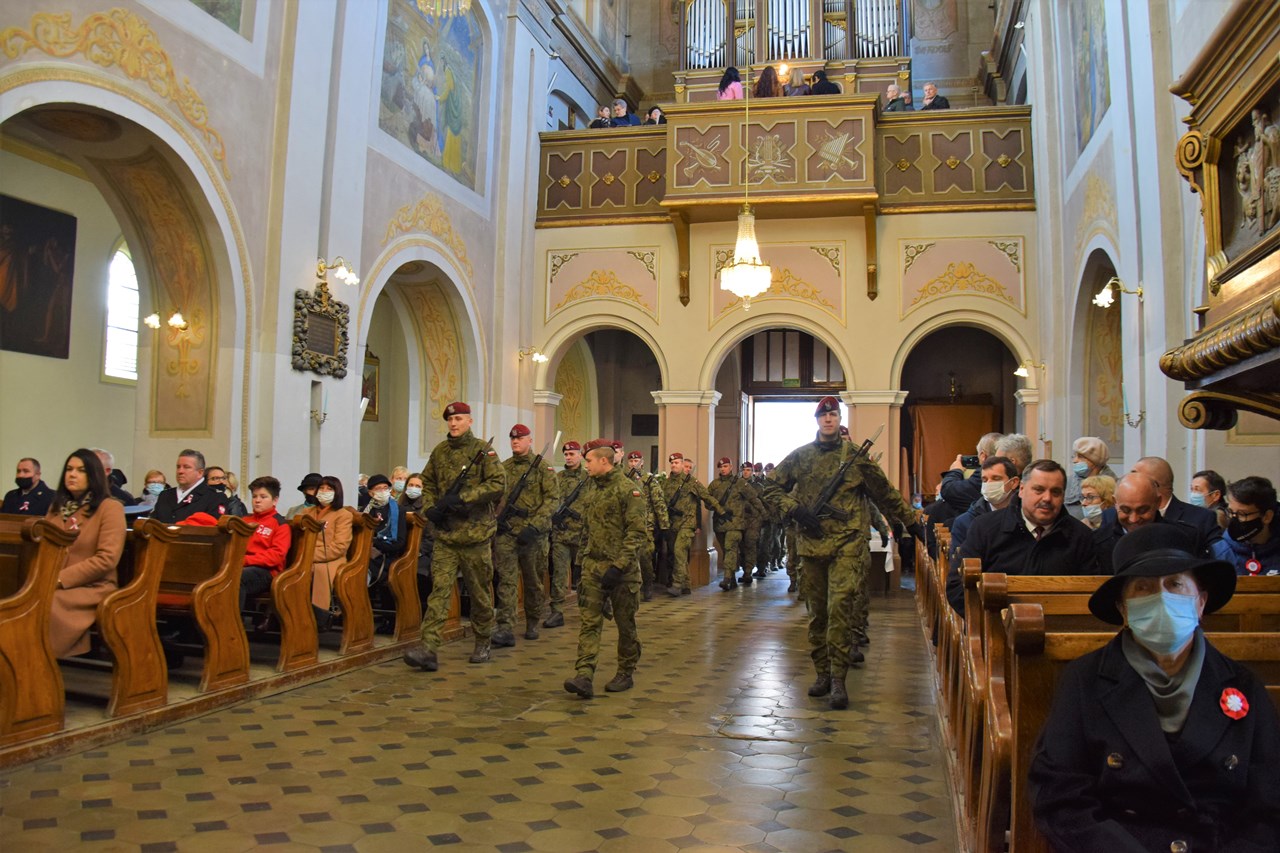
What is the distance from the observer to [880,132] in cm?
1445

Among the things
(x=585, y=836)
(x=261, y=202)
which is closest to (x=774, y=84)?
(x=261, y=202)

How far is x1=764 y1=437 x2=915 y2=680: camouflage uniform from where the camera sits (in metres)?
5.97

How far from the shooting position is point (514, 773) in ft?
14.3

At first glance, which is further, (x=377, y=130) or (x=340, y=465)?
(x=377, y=130)

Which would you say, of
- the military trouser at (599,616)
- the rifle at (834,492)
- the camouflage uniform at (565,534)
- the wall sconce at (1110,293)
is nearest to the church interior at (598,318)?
the wall sconce at (1110,293)

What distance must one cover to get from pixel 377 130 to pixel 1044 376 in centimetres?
935

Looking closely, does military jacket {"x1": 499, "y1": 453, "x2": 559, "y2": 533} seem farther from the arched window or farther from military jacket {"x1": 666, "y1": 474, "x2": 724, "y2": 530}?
the arched window

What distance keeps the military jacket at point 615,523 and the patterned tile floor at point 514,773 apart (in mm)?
836

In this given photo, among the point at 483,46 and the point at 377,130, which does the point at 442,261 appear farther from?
the point at 483,46

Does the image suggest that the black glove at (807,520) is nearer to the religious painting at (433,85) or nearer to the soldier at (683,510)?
the soldier at (683,510)

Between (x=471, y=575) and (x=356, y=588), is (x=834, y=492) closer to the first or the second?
(x=471, y=575)

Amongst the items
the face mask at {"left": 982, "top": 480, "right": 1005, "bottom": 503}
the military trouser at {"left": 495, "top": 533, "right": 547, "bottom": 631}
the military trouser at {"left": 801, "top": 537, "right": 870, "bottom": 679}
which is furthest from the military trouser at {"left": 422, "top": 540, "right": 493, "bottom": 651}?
the face mask at {"left": 982, "top": 480, "right": 1005, "bottom": 503}

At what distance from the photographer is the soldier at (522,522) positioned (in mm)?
8031

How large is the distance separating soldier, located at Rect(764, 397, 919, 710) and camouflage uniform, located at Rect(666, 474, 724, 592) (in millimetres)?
5818
